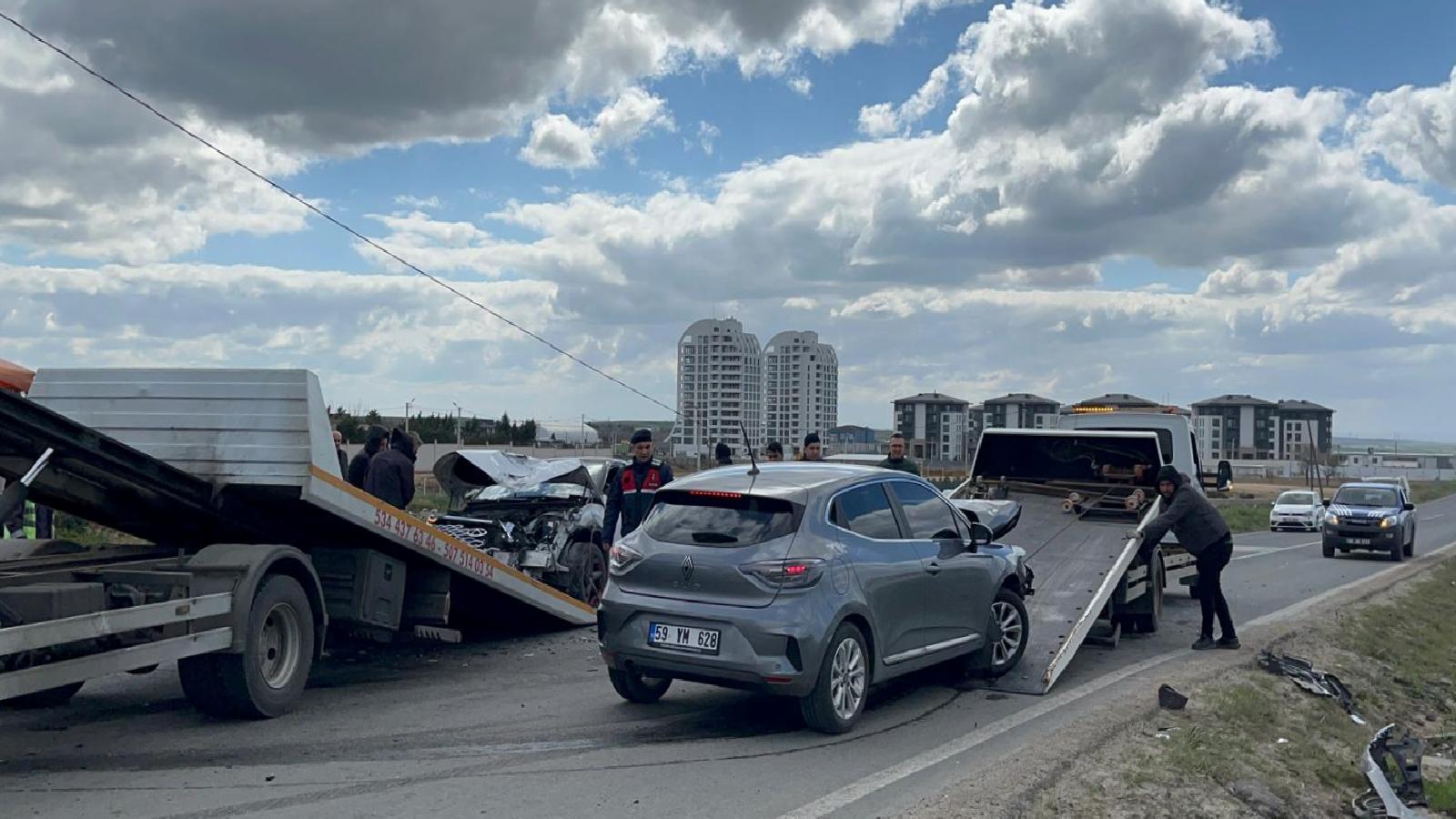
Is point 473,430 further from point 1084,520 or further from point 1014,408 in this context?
A: point 1084,520

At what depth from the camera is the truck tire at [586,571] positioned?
12.5 meters

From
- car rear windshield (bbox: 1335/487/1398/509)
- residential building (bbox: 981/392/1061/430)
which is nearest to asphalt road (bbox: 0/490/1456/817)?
car rear windshield (bbox: 1335/487/1398/509)

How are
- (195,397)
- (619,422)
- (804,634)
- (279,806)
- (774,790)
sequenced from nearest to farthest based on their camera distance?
(279,806), (774,790), (804,634), (195,397), (619,422)

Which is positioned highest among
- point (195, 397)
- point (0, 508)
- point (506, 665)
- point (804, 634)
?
point (195, 397)

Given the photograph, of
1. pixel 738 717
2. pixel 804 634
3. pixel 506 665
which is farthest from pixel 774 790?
pixel 506 665

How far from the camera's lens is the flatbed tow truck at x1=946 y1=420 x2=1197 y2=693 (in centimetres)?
1041

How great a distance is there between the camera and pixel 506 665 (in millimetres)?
10383

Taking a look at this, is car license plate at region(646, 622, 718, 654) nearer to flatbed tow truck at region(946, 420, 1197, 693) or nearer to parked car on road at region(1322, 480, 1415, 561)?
flatbed tow truck at region(946, 420, 1197, 693)

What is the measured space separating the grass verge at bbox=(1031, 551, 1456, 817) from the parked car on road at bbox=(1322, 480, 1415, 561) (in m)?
12.2

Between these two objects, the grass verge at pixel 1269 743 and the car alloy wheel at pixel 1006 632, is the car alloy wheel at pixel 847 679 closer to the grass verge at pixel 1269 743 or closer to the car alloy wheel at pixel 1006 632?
the grass verge at pixel 1269 743

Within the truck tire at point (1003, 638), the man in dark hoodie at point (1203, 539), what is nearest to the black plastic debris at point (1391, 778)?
the man in dark hoodie at point (1203, 539)

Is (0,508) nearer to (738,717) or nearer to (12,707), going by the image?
(12,707)

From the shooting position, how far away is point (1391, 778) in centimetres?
851

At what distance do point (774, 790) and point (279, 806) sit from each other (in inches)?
97.9
